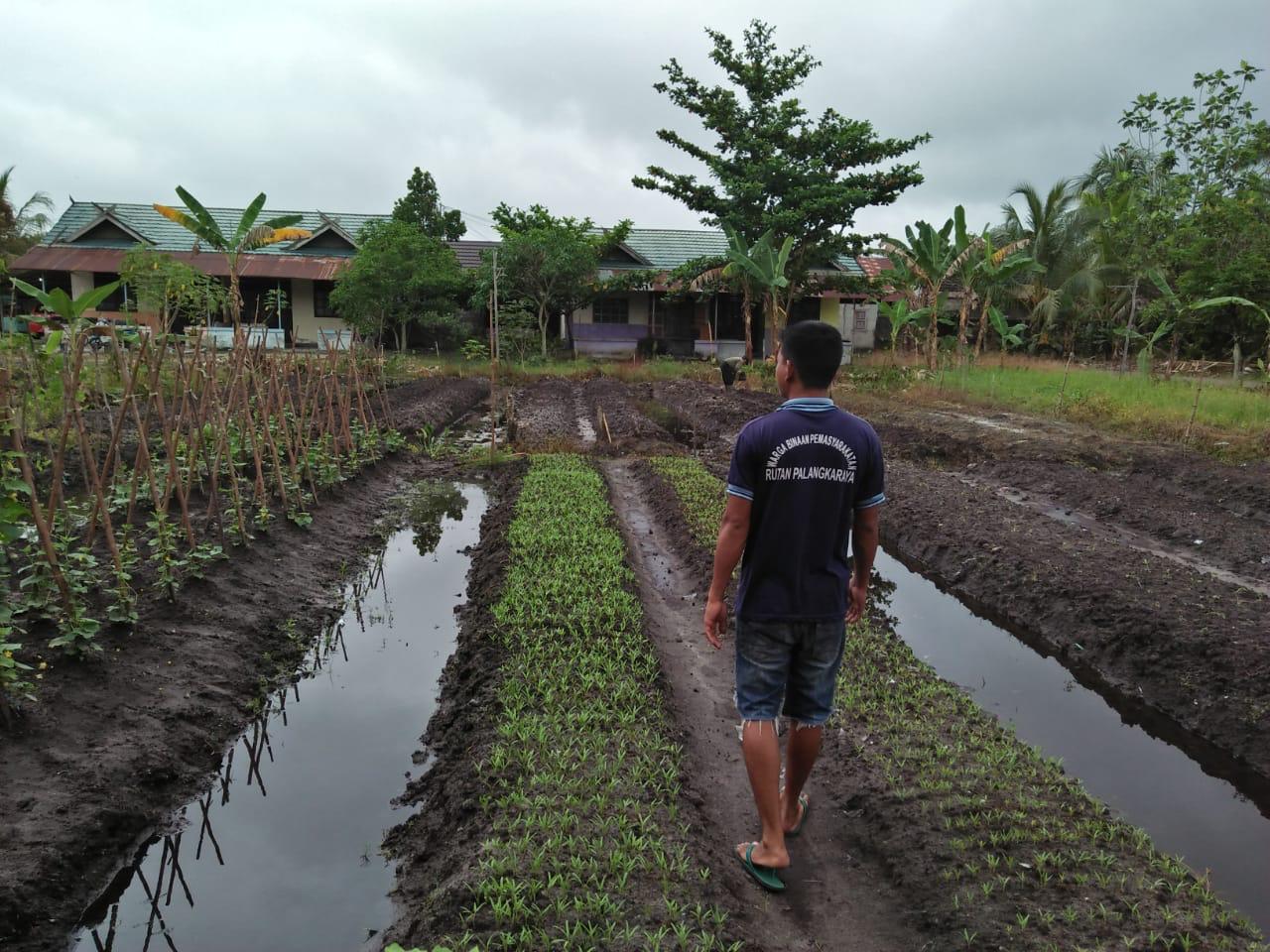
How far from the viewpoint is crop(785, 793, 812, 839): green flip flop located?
3.86 m

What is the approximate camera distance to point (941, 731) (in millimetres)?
4688

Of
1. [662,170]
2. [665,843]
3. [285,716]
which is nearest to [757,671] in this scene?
[665,843]

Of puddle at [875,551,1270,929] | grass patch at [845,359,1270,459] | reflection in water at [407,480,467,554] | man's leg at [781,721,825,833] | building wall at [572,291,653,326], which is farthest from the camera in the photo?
building wall at [572,291,653,326]

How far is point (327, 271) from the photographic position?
87.4 ft

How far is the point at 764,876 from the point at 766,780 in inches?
19.3

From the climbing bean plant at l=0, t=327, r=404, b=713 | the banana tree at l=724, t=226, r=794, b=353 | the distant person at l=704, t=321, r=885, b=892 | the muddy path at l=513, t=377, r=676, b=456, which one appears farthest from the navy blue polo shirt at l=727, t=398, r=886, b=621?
the banana tree at l=724, t=226, r=794, b=353

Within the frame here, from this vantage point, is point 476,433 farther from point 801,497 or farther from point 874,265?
point 874,265

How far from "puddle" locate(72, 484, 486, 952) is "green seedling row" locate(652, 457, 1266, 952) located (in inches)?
91.5

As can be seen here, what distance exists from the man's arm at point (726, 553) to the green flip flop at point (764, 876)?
1.01 metres

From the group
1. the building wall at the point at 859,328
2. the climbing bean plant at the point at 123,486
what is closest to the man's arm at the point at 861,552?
the climbing bean plant at the point at 123,486

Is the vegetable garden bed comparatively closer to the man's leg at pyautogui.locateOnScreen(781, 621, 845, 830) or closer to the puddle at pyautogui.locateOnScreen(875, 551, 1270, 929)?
the man's leg at pyautogui.locateOnScreen(781, 621, 845, 830)

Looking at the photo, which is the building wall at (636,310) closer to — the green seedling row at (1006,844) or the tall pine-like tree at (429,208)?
the tall pine-like tree at (429,208)

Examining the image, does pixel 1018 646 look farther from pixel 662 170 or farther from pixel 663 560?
pixel 662 170

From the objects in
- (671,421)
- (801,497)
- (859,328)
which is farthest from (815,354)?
(859,328)
